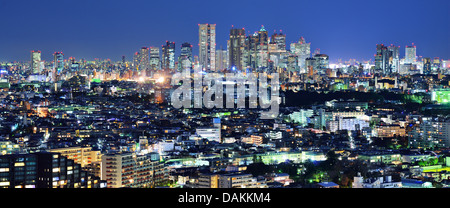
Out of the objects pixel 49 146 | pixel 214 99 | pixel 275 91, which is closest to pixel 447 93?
pixel 275 91

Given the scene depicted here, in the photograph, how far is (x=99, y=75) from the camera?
1372 inches

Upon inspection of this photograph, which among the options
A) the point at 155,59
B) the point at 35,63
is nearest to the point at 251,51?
the point at 155,59

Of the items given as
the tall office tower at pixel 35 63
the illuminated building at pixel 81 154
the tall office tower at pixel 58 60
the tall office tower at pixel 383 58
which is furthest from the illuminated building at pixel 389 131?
the tall office tower at pixel 58 60

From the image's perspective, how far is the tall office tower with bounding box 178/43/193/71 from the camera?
33094mm

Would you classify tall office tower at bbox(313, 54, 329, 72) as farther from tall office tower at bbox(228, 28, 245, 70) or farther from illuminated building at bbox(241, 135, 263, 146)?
illuminated building at bbox(241, 135, 263, 146)

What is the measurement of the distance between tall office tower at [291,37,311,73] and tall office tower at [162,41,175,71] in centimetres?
622

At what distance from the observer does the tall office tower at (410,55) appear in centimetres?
3488

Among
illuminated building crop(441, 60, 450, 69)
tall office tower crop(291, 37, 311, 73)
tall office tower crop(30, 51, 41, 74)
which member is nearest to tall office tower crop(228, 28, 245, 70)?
tall office tower crop(291, 37, 311, 73)

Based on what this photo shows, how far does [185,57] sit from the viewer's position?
3419 cm

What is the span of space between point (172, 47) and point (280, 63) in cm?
658

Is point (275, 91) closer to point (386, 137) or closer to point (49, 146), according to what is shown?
point (386, 137)

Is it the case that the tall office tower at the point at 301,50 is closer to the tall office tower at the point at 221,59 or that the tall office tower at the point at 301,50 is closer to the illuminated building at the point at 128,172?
the tall office tower at the point at 221,59
